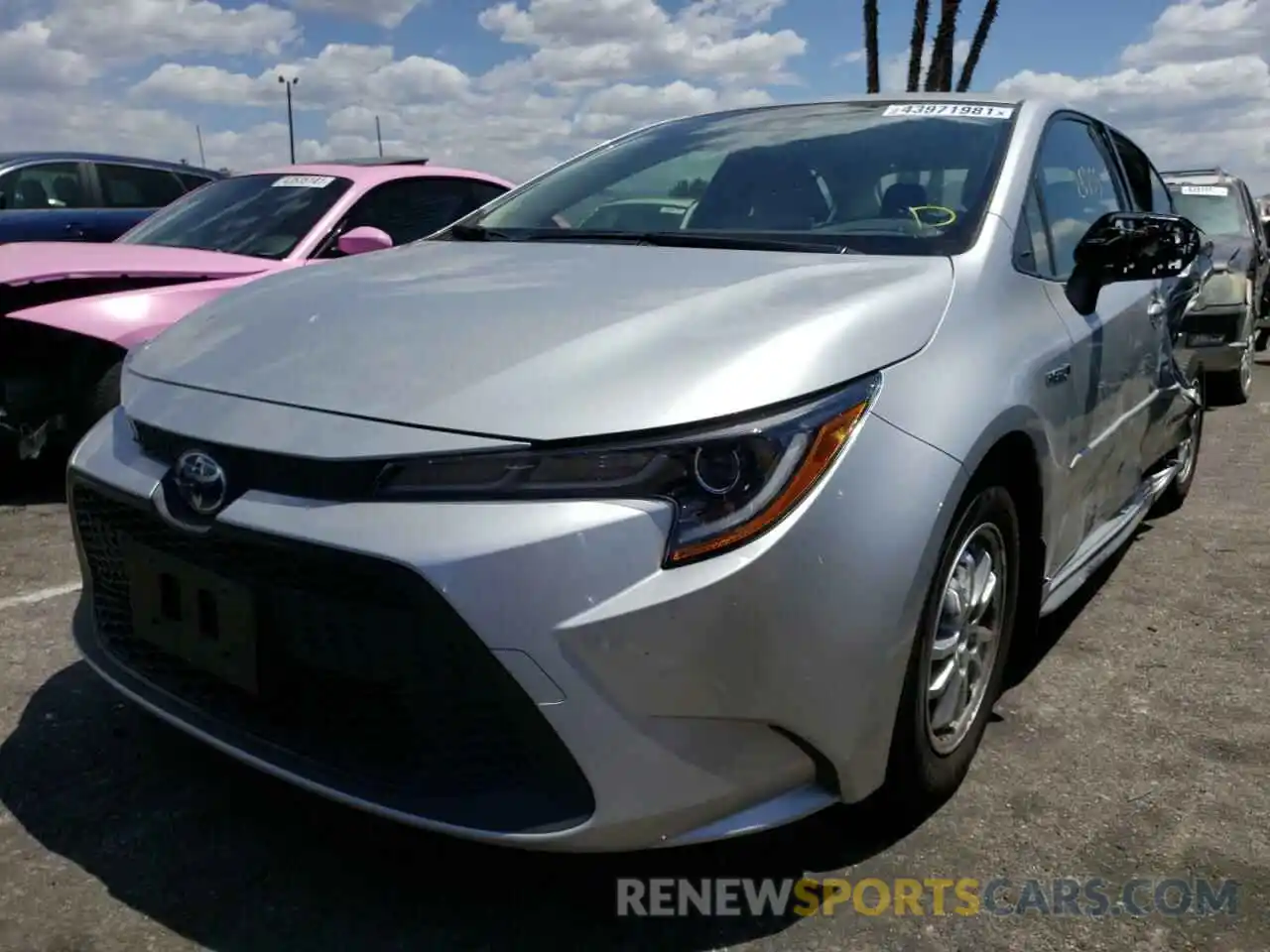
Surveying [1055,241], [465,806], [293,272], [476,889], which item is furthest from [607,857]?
[1055,241]

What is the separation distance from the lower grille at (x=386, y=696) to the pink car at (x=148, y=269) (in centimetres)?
275

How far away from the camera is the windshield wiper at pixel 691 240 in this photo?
2.60 m

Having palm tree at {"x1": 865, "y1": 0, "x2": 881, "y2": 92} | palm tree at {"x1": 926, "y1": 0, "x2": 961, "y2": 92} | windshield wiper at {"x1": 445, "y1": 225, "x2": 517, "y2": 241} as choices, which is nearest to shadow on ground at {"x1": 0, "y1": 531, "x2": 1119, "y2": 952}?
windshield wiper at {"x1": 445, "y1": 225, "x2": 517, "y2": 241}

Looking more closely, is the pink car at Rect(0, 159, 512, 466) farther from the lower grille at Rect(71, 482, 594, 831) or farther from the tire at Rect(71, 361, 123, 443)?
the lower grille at Rect(71, 482, 594, 831)

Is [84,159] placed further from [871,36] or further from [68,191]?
[871,36]

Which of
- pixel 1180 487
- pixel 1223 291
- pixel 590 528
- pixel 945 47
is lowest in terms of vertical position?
pixel 1180 487

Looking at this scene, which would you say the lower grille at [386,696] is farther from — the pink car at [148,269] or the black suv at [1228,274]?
the black suv at [1228,274]

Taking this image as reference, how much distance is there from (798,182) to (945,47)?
46.6 feet

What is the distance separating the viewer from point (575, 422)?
1814mm

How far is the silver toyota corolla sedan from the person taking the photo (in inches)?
68.9

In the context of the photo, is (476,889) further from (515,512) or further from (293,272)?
(293,272)

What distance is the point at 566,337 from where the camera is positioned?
205 centimetres

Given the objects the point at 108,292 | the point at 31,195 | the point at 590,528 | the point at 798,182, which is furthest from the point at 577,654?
the point at 31,195

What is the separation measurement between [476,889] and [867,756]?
75 cm
